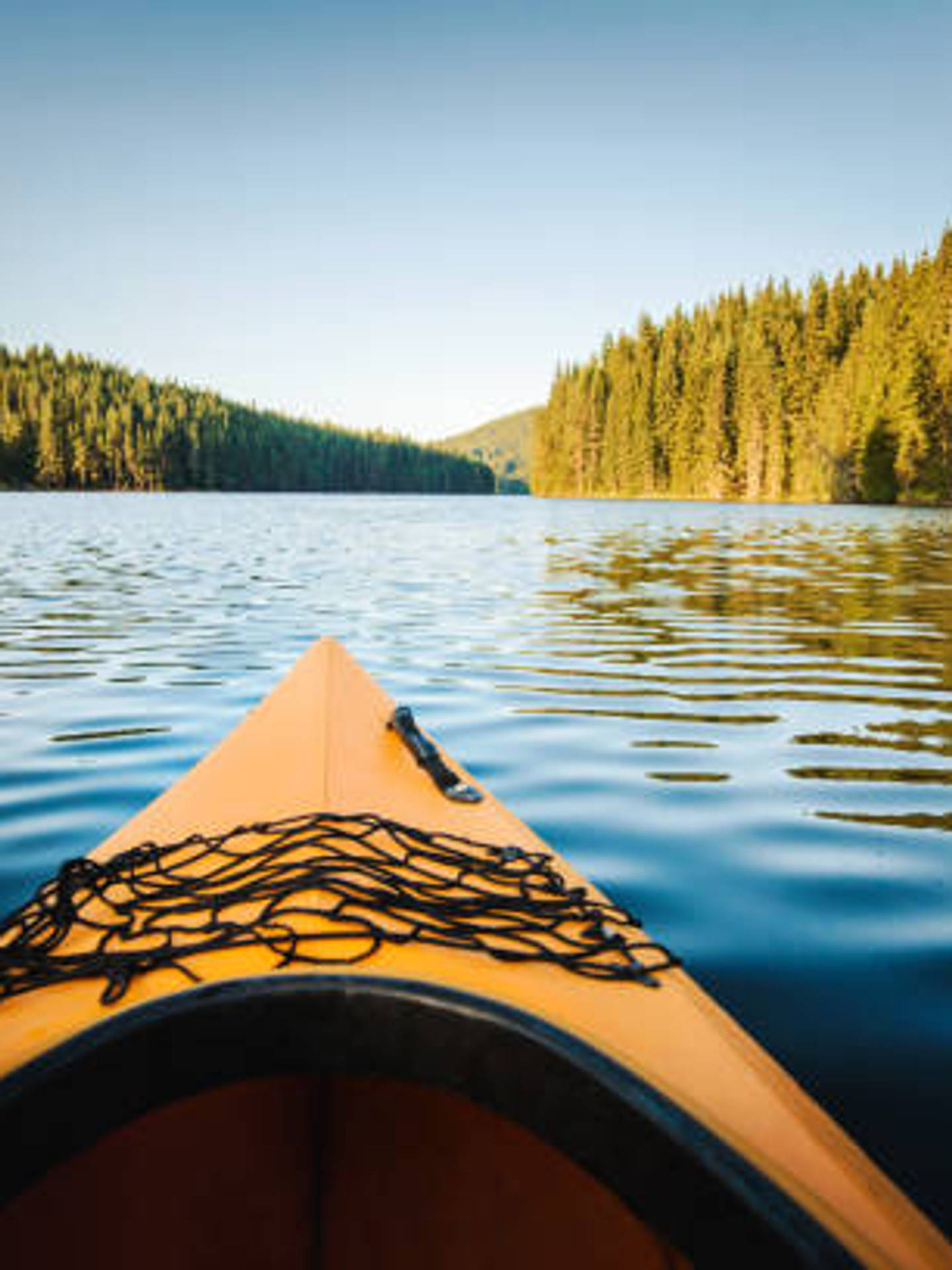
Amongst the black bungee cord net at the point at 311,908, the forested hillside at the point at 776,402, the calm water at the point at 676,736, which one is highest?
the forested hillside at the point at 776,402

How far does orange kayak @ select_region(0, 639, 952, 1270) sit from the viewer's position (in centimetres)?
106

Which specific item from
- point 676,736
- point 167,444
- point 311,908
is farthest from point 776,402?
point 167,444

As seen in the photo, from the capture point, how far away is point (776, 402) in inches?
2365

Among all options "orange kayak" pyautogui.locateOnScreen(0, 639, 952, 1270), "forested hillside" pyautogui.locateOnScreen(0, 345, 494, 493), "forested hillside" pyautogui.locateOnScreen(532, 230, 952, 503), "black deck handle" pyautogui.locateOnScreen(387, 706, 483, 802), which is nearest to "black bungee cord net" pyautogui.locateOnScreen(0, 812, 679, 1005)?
"orange kayak" pyautogui.locateOnScreen(0, 639, 952, 1270)

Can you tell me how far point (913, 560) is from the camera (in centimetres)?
1464

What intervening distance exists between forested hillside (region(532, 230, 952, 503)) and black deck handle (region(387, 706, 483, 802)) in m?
49.3

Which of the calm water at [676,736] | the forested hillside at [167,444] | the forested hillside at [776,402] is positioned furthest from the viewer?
the forested hillside at [167,444]

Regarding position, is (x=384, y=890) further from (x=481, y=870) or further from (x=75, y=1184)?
(x=75, y=1184)

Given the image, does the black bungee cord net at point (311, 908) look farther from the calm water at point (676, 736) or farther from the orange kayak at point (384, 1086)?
the calm water at point (676, 736)

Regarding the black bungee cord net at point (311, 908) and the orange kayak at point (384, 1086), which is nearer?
the orange kayak at point (384, 1086)

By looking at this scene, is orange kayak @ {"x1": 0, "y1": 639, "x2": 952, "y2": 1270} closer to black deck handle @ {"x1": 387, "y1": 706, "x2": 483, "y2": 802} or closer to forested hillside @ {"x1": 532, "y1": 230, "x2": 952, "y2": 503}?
black deck handle @ {"x1": 387, "y1": 706, "x2": 483, "y2": 802}

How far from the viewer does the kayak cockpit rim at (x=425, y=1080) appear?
0.99 meters

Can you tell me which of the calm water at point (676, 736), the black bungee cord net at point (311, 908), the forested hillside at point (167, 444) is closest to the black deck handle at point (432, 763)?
the black bungee cord net at point (311, 908)

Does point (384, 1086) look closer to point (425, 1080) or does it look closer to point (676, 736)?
point (425, 1080)
